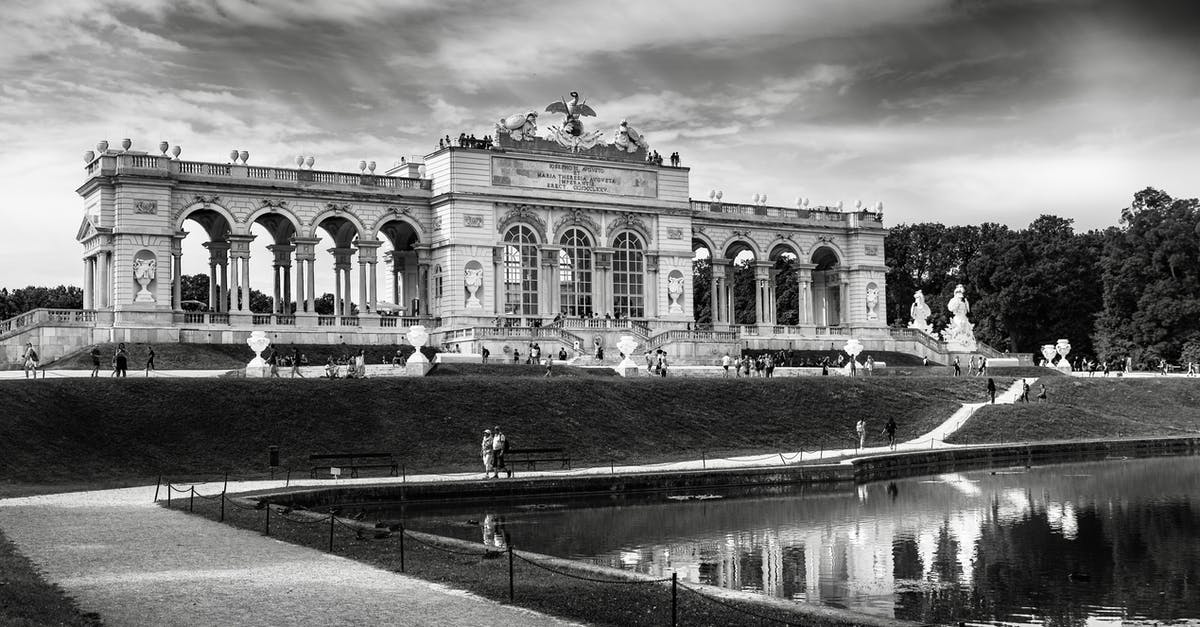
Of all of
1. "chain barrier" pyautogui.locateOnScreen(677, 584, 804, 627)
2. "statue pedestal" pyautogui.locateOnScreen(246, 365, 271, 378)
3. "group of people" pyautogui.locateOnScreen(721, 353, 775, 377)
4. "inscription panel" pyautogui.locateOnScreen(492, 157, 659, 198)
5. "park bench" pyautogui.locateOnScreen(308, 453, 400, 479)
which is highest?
"inscription panel" pyautogui.locateOnScreen(492, 157, 659, 198)

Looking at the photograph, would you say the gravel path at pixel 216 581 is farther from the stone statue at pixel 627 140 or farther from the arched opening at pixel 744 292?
the arched opening at pixel 744 292

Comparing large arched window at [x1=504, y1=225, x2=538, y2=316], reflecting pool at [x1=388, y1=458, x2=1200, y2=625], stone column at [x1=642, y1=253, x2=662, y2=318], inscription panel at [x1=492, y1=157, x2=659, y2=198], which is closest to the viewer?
reflecting pool at [x1=388, y1=458, x2=1200, y2=625]

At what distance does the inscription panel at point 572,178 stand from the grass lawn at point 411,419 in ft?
74.4

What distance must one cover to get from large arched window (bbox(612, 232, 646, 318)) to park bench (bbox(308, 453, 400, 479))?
37.6 metres

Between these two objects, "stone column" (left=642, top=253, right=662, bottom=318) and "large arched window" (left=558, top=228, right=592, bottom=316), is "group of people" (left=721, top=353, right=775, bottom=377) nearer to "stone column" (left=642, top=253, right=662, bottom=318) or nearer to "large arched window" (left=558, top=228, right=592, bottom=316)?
"stone column" (left=642, top=253, right=662, bottom=318)

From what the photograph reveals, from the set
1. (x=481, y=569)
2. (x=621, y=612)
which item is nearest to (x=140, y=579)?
(x=481, y=569)

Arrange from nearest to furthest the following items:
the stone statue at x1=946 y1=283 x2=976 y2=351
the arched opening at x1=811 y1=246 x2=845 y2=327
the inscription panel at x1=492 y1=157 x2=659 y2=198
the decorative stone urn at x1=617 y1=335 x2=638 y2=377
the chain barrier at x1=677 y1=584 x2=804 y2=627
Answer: the chain barrier at x1=677 y1=584 x2=804 y2=627 → the decorative stone urn at x1=617 y1=335 x2=638 y2=377 → the inscription panel at x1=492 y1=157 x2=659 y2=198 → the stone statue at x1=946 y1=283 x2=976 y2=351 → the arched opening at x1=811 y1=246 x2=845 y2=327

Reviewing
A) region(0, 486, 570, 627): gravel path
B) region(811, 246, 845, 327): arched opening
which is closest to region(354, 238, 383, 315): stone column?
region(811, 246, 845, 327): arched opening

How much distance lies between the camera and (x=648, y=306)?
80.3 m

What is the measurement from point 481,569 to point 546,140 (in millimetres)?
57160

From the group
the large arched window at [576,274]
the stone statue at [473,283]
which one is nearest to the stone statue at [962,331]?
the large arched window at [576,274]

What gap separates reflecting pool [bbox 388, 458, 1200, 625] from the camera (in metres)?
22.4

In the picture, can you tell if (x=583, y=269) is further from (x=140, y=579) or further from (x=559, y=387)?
(x=140, y=579)

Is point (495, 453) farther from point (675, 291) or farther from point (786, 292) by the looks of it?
point (786, 292)
